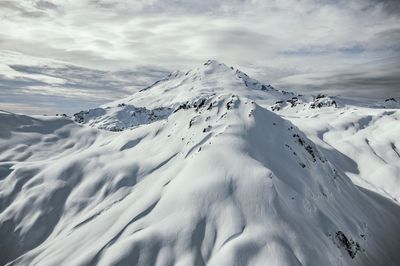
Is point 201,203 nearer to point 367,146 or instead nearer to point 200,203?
point 200,203

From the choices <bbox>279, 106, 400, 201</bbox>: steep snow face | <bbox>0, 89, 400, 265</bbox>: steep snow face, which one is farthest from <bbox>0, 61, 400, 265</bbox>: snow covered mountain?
<bbox>279, 106, 400, 201</bbox>: steep snow face

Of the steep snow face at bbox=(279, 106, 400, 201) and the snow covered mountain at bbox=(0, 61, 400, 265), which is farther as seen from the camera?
the steep snow face at bbox=(279, 106, 400, 201)

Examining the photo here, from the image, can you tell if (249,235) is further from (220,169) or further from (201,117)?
(201,117)

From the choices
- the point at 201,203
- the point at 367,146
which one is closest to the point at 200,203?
the point at 201,203

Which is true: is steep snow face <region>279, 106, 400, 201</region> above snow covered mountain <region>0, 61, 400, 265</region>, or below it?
below

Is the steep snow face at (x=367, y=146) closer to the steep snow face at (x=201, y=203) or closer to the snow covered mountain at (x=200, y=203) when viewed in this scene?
the snow covered mountain at (x=200, y=203)

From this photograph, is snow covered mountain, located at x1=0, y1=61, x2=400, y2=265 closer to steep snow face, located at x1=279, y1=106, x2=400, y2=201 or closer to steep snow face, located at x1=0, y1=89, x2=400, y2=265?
steep snow face, located at x1=0, y1=89, x2=400, y2=265
